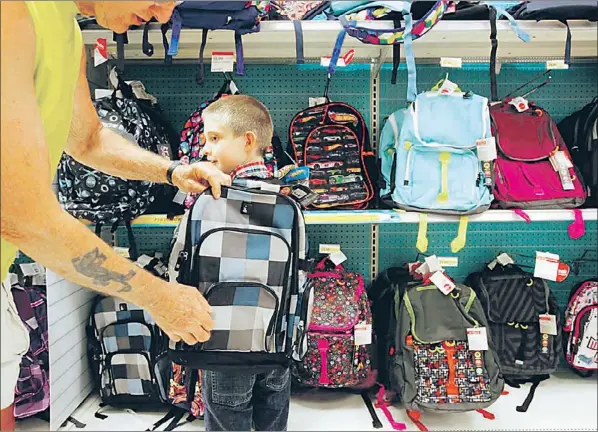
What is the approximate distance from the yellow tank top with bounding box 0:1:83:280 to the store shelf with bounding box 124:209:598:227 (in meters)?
1.09

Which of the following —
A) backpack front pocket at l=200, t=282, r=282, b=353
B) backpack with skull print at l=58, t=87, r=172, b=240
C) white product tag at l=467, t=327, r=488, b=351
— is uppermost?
backpack with skull print at l=58, t=87, r=172, b=240

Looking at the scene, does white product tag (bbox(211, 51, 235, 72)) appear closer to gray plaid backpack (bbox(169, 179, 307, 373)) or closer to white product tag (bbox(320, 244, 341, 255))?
gray plaid backpack (bbox(169, 179, 307, 373))

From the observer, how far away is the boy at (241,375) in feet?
5.31

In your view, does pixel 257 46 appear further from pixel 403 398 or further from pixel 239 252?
pixel 403 398

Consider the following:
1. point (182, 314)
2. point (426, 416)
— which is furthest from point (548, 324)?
point (182, 314)

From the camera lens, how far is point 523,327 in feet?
7.27

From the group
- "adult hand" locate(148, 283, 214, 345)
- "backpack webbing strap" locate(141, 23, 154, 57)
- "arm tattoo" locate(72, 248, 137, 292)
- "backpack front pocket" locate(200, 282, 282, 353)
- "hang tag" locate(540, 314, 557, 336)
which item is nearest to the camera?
"arm tattoo" locate(72, 248, 137, 292)

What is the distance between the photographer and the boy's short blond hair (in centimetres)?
174

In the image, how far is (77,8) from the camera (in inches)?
34.9

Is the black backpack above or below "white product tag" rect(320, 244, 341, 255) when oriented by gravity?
above

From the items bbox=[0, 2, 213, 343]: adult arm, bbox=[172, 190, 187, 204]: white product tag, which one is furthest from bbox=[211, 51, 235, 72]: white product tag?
bbox=[0, 2, 213, 343]: adult arm

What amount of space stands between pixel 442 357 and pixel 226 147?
1.11 m

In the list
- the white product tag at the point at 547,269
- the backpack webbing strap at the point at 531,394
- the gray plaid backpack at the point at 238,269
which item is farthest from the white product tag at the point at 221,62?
the backpack webbing strap at the point at 531,394

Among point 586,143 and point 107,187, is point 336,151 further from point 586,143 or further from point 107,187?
point 586,143
